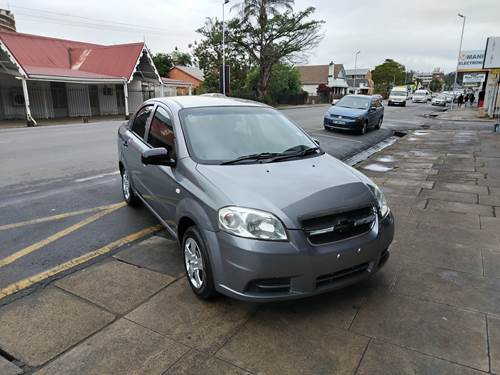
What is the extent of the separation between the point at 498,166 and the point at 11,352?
34.7 ft

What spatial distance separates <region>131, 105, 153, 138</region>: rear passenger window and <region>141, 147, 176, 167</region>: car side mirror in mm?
1414

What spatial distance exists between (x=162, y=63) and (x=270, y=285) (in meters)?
58.3

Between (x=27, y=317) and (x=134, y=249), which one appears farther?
(x=134, y=249)

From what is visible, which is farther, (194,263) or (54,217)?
(54,217)

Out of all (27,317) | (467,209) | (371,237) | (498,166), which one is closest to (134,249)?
(27,317)

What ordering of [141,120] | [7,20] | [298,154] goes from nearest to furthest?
[298,154]
[141,120]
[7,20]

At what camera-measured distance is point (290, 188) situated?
10.2 feet

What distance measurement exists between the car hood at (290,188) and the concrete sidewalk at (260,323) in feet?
2.89

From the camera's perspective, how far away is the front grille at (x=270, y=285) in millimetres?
2877

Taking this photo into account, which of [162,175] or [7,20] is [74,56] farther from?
[162,175]

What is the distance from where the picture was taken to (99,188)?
23.6ft

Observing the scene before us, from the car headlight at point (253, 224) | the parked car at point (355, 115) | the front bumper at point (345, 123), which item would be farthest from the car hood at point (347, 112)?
the car headlight at point (253, 224)

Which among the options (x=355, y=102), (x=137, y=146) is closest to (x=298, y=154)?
(x=137, y=146)

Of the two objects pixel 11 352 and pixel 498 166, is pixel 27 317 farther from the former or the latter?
pixel 498 166
